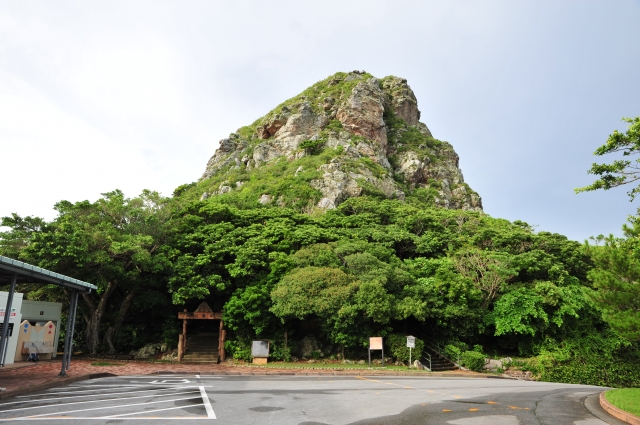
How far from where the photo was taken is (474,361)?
1994cm

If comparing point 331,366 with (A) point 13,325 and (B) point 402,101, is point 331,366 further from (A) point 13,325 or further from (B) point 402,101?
(B) point 402,101

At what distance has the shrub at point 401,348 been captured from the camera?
20.1 meters

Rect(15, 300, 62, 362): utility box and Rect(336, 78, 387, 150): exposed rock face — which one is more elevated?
Rect(336, 78, 387, 150): exposed rock face

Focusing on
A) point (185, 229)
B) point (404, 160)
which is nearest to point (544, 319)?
point (185, 229)

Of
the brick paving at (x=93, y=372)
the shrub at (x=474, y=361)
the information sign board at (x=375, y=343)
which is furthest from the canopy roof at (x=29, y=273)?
the shrub at (x=474, y=361)

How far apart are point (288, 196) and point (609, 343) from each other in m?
29.4

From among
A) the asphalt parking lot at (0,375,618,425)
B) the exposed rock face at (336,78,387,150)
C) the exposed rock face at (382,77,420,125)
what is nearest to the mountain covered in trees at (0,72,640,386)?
the asphalt parking lot at (0,375,618,425)

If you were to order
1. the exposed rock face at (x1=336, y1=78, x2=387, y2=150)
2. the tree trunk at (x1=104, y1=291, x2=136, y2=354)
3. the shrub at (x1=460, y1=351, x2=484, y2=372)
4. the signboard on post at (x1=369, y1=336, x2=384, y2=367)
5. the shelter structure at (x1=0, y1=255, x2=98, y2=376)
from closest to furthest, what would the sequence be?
the shelter structure at (x1=0, y1=255, x2=98, y2=376), the signboard on post at (x1=369, y1=336, x2=384, y2=367), the shrub at (x1=460, y1=351, x2=484, y2=372), the tree trunk at (x1=104, y1=291, x2=136, y2=354), the exposed rock face at (x1=336, y1=78, x2=387, y2=150)

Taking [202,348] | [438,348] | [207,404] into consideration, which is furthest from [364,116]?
[207,404]

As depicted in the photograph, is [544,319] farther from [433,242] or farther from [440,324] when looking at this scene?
[433,242]

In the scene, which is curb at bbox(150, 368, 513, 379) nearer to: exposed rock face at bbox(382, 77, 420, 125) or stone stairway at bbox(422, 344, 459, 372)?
stone stairway at bbox(422, 344, 459, 372)

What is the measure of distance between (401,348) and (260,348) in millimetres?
7512

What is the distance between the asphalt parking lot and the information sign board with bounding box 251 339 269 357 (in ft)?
27.1

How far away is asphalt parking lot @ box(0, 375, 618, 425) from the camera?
6898 millimetres
